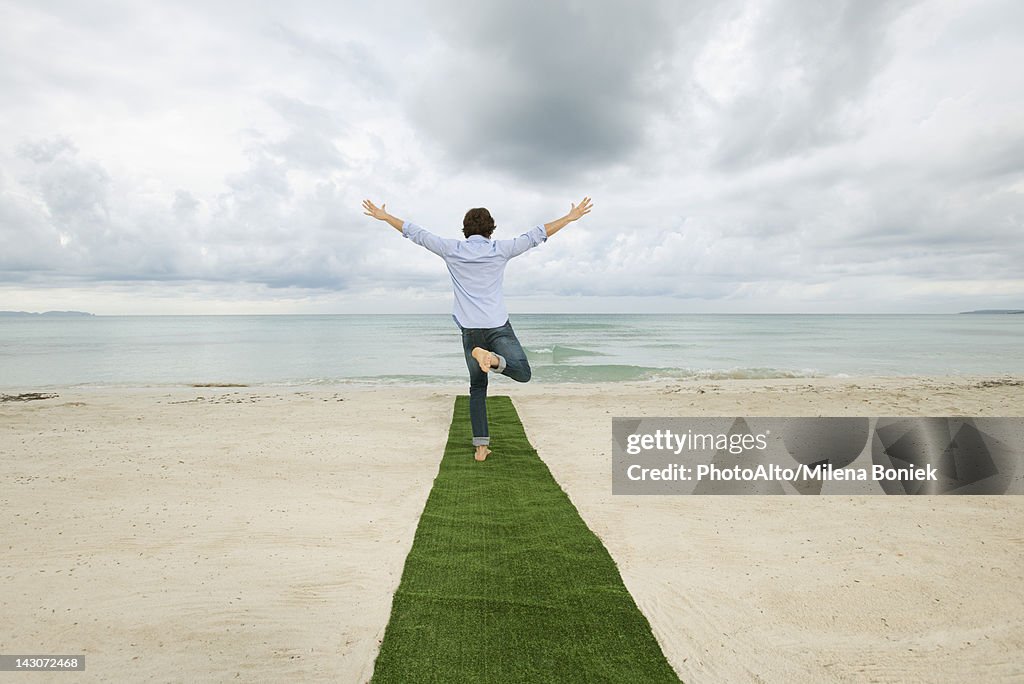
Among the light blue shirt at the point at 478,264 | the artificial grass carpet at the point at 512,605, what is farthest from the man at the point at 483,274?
the artificial grass carpet at the point at 512,605

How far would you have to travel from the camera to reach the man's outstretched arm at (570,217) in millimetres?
5484

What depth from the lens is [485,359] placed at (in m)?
5.52

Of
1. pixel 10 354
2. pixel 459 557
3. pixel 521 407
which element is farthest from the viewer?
pixel 10 354

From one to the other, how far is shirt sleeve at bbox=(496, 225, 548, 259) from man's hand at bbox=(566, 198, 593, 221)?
0.29 m

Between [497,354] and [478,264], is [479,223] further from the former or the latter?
[497,354]

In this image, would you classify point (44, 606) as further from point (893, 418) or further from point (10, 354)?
point (10, 354)

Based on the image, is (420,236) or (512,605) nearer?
(512,605)

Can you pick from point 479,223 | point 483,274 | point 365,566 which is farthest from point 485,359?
point 365,566

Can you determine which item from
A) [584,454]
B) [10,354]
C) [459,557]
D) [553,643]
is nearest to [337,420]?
[584,454]

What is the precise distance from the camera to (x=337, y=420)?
960 cm

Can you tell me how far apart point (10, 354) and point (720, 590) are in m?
41.8

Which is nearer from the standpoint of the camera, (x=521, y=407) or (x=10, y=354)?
(x=521, y=407)

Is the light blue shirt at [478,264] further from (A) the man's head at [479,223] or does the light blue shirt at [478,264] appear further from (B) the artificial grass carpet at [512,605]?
(B) the artificial grass carpet at [512,605]

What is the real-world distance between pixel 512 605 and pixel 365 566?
1149 mm
